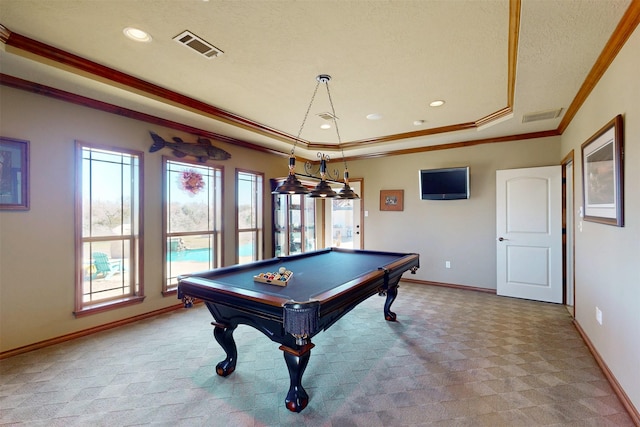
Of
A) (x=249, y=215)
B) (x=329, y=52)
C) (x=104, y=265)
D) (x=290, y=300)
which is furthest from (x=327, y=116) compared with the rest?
(x=104, y=265)

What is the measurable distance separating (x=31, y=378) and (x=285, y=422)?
2123mm

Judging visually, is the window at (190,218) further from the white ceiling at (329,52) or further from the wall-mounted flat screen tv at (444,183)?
the wall-mounted flat screen tv at (444,183)

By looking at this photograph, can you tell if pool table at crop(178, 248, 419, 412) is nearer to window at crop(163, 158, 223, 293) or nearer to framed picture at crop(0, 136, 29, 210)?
window at crop(163, 158, 223, 293)

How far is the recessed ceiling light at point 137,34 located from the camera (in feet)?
6.94

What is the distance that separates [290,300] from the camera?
1.81m

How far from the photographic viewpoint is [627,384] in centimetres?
197

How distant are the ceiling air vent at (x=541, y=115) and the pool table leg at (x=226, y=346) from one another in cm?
412

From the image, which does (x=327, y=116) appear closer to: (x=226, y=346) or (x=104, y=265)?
(x=226, y=346)

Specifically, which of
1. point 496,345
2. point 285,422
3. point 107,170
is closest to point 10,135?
point 107,170

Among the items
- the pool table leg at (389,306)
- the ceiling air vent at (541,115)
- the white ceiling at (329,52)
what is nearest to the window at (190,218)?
the white ceiling at (329,52)

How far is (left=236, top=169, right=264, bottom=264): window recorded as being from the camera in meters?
4.85

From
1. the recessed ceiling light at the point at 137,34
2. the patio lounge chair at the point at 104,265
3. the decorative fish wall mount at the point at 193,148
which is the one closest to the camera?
the recessed ceiling light at the point at 137,34

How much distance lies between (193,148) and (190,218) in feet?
3.24

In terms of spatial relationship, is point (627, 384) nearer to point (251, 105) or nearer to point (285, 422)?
point (285, 422)
